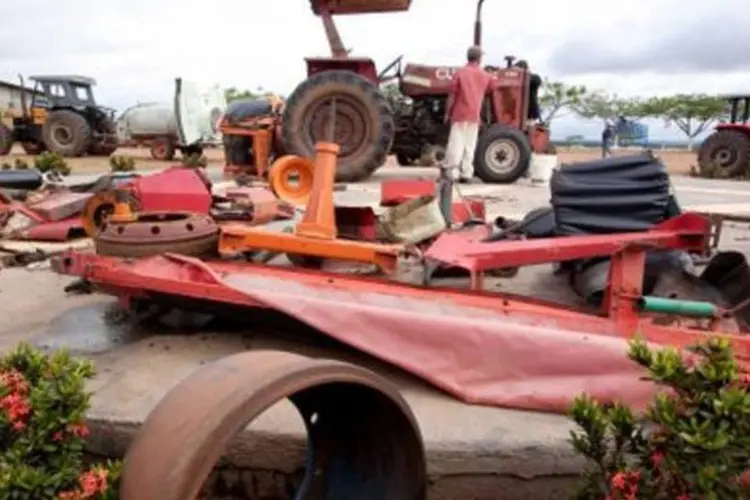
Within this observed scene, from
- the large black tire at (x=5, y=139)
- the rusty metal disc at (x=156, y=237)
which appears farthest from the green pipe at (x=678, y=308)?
the large black tire at (x=5, y=139)

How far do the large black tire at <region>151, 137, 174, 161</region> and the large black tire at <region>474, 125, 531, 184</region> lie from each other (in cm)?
1420

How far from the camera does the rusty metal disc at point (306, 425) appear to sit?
1.51 meters

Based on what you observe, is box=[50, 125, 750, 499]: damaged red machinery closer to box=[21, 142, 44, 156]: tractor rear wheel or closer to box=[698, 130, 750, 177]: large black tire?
box=[698, 130, 750, 177]: large black tire

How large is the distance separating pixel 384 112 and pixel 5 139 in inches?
620

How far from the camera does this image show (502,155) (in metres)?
9.98

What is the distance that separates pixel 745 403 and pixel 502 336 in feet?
3.13

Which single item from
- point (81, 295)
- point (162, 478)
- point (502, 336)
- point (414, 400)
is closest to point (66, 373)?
point (162, 478)

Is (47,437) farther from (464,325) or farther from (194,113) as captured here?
(194,113)

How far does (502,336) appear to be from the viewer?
2619 mm

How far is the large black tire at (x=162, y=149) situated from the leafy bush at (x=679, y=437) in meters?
21.3

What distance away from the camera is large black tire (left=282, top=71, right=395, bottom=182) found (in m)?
9.25

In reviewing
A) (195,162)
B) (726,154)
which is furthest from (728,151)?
(195,162)

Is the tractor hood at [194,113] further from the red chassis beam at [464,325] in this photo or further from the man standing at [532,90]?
the red chassis beam at [464,325]

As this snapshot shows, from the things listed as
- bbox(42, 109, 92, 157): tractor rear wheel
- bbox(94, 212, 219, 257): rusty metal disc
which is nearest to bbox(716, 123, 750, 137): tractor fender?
bbox(42, 109, 92, 157): tractor rear wheel
